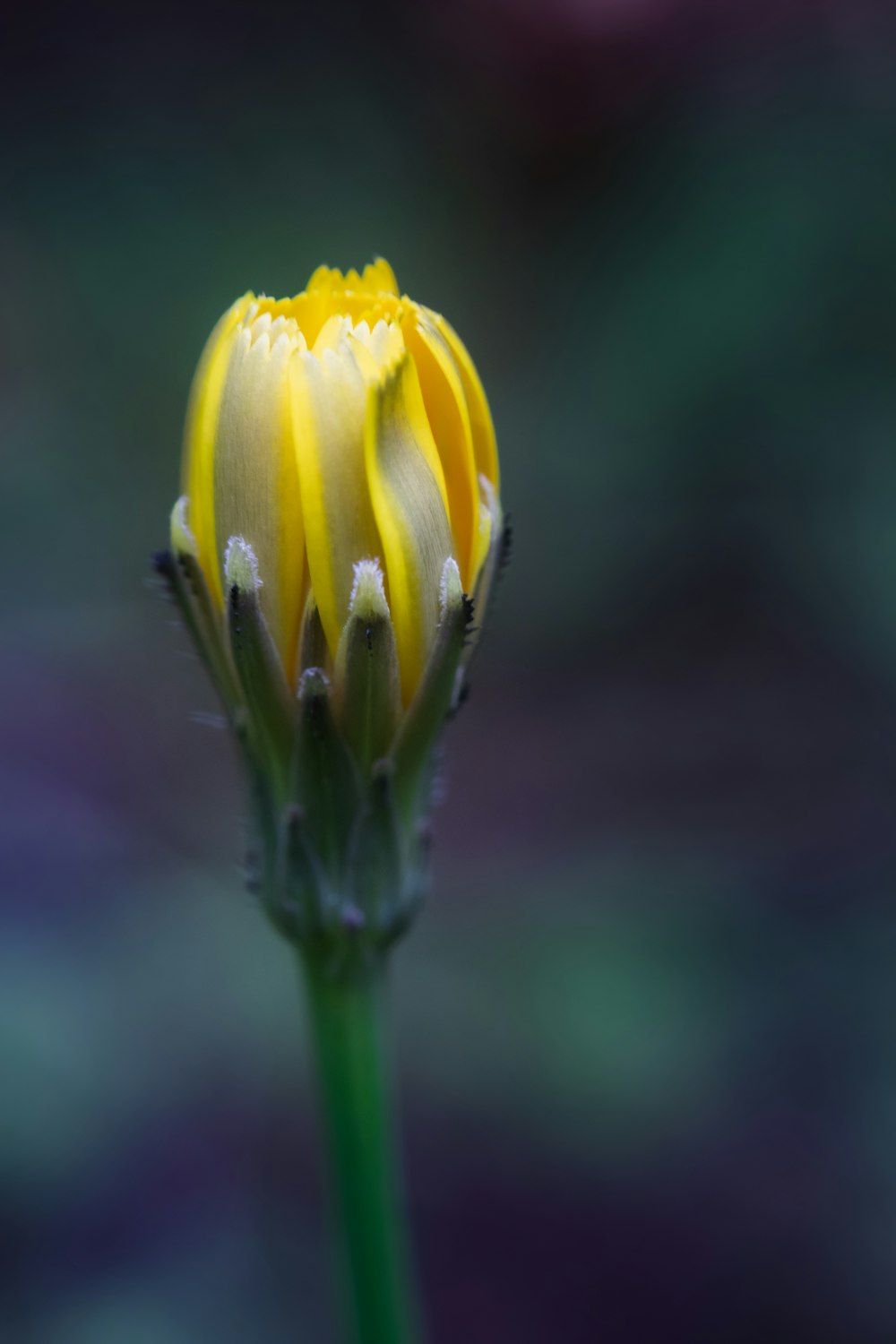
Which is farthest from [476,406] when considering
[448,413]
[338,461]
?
[338,461]

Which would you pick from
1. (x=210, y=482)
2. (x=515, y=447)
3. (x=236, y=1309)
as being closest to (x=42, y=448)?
(x=515, y=447)

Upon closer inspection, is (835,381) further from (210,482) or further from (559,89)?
(210,482)

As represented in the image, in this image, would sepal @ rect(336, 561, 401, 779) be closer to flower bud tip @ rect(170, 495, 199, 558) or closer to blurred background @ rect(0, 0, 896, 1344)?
flower bud tip @ rect(170, 495, 199, 558)

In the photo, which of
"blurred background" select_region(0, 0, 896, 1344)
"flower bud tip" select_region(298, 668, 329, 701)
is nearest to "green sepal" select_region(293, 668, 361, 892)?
"flower bud tip" select_region(298, 668, 329, 701)

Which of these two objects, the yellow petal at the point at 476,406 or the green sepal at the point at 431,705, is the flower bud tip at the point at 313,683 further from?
the yellow petal at the point at 476,406

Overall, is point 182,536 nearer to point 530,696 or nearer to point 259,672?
point 259,672

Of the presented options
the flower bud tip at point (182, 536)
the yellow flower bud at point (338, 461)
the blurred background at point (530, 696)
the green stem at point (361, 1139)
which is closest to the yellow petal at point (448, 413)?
the yellow flower bud at point (338, 461)
